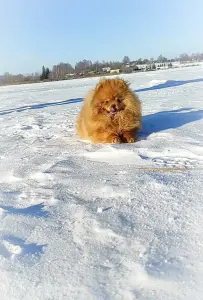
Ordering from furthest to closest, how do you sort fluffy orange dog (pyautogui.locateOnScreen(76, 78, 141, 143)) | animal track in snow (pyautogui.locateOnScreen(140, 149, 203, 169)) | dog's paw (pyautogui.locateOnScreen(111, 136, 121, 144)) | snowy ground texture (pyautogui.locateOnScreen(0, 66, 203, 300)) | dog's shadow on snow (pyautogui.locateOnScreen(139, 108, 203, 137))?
1. dog's shadow on snow (pyautogui.locateOnScreen(139, 108, 203, 137))
2. fluffy orange dog (pyautogui.locateOnScreen(76, 78, 141, 143))
3. dog's paw (pyautogui.locateOnScreen(111, 136, 121, 144))
4. animal track in snow (pyautogui.locateOnScreen(140, 149, 203, 169))
5. snowy ground texture (pyautogui.locateOnScreen(0, 66, 203, 300))

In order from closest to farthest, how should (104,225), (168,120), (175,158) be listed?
(104,225) < (175,158) < (168,120)

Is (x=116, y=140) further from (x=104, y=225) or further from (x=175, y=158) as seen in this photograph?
(x=104, y=225)

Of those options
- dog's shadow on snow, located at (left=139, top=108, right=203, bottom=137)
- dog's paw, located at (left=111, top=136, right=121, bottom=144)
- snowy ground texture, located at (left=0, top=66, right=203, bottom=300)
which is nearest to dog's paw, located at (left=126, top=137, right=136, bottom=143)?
dog's paw, located at (left=111, top=136, right=121, bottom=144)

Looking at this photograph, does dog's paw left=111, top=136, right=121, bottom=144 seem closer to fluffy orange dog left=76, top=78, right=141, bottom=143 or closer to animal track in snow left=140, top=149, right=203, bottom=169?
fluffy orange dog left=76, top=78, right=141, bottom=143

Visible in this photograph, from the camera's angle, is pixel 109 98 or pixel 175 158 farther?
pixel 109 98

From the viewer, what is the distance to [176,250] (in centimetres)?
193

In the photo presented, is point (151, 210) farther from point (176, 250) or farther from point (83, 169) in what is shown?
point (83, 169)

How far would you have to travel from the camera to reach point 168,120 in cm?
630

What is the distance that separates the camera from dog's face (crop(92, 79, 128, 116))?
5.08m

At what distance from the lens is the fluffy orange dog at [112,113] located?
4961mm

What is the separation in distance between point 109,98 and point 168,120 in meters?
1.60

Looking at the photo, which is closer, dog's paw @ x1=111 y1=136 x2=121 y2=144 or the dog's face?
dog's paw @ x1=111 y1=136 x2=121 y2=144

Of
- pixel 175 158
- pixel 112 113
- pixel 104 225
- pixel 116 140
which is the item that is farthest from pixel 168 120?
pixel 104 225

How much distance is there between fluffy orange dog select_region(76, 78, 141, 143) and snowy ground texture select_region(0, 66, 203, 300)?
0.73 metres
